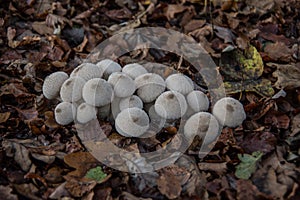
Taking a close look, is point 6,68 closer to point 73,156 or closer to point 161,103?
point 73,156

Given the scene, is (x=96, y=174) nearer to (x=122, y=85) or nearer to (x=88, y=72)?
(x=122, y=85)

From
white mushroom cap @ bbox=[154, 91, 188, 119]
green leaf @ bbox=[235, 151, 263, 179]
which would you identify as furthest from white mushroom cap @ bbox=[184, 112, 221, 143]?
green leaf @ bbox=[235, 151, 263, 179]

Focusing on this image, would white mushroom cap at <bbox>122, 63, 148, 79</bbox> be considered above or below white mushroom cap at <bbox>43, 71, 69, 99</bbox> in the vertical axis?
above

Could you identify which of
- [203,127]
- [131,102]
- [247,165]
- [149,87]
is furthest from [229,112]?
[131,102]

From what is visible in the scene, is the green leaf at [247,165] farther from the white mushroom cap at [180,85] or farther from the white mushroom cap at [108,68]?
the white mushroom cap at [108,68]

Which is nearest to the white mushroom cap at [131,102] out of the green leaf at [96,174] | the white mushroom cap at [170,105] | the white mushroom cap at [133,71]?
the white mushroom cap at [170,105]

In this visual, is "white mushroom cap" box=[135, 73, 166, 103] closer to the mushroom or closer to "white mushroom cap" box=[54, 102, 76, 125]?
the mushroom
